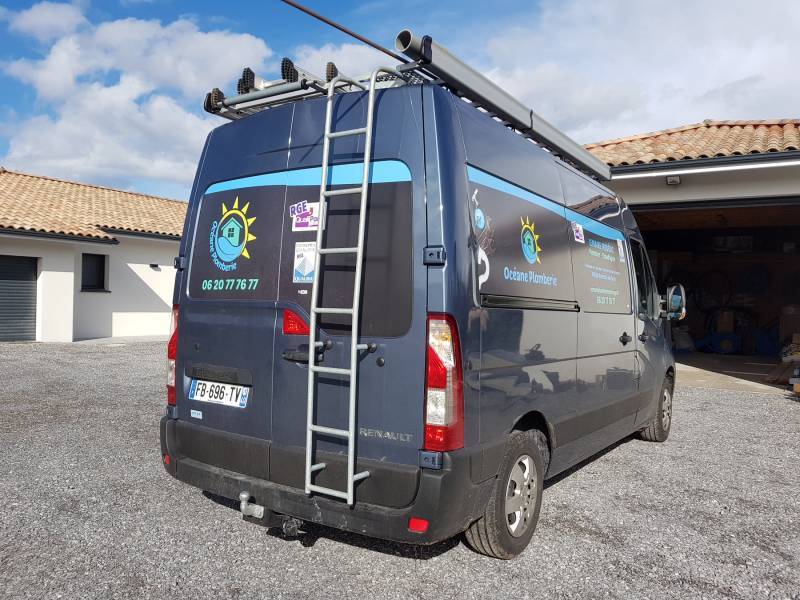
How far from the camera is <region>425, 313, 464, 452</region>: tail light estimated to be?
2.95 m

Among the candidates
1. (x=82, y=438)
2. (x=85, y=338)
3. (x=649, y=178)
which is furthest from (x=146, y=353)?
(x=649, y=178)

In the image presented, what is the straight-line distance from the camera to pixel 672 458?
5.97 m

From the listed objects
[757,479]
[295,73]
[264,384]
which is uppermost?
[295,73]

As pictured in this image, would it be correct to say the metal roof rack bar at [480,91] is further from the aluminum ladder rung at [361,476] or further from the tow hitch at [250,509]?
the tow hitch at [250,509]

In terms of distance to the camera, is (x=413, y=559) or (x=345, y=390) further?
(x=413, y=559)

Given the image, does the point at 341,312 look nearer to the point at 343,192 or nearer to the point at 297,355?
the point at 297,355

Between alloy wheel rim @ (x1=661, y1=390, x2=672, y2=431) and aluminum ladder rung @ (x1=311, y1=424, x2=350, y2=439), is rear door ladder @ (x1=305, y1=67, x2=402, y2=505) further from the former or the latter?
alloy wheel rim @ (x1=661, y1=390, x2=672, y2=431)

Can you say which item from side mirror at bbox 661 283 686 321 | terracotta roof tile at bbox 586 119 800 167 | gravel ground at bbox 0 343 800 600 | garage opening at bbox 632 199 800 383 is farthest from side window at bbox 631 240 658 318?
garage opening at bbox 632 199 800 383

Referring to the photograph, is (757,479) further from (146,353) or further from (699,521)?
(146,353)

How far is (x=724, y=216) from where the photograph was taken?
1512 centimetres

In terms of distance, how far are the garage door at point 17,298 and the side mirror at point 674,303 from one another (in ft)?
49.7

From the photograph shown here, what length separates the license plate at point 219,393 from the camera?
3529 millimetres

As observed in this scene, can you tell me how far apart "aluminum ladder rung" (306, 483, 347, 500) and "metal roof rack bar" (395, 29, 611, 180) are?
85.2 inches

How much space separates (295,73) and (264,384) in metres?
1.69
